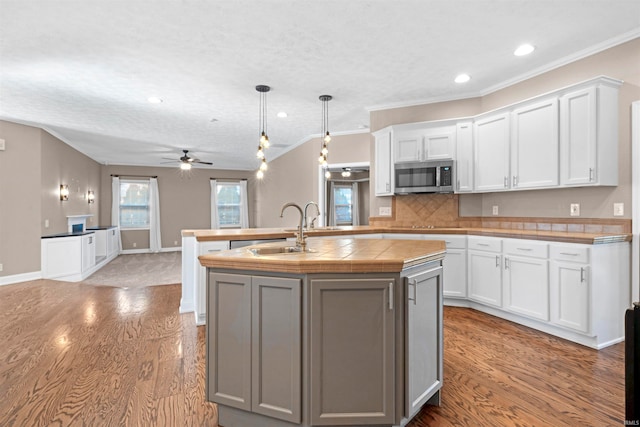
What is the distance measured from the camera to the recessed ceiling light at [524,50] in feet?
10.7

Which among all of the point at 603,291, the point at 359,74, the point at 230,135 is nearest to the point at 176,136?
the point at 230,135

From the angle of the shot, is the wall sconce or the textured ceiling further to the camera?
the wall sconce

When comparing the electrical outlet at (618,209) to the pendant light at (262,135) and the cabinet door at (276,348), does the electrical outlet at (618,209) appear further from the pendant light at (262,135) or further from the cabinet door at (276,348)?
the pendant light at (262,135)

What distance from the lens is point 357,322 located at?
5.45 ft

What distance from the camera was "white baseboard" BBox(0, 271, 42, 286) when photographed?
18.3ft

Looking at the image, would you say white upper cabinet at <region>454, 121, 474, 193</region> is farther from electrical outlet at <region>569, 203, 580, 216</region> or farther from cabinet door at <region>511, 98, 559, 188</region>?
electrical outlet at <region>569, 203, 580, 216</region>

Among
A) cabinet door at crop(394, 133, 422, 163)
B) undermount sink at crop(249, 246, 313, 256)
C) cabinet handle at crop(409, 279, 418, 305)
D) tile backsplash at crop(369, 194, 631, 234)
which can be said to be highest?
cabinet door at crop(394, 133, 422, 163)

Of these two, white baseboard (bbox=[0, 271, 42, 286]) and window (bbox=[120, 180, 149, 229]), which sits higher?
window (bbox=[120, 180, 149, 229])

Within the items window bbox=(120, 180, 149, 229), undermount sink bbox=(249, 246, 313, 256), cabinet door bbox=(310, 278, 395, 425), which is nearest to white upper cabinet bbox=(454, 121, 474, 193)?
undermount sink bbox=(249, 246, 313, 256)

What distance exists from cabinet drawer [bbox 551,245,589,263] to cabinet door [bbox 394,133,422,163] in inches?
78.7

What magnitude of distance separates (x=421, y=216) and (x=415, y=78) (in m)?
1.84

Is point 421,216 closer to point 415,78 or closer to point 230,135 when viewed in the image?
point 415,78

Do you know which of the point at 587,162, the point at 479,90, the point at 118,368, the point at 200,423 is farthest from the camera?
the point at 479,90

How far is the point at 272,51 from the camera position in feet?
11.0
